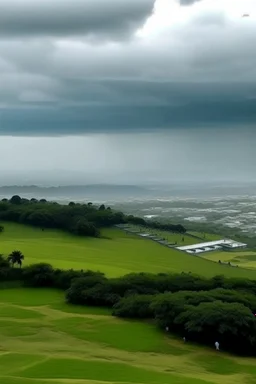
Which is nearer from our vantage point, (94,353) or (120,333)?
(94,353)

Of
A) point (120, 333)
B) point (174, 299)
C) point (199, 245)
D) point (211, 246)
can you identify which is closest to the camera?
point (120, 333)

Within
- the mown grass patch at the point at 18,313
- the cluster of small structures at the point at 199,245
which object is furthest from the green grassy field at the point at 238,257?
the mown grass patch at the point at 18,313

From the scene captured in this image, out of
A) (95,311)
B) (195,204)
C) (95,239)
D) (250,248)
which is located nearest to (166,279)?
(95,311)

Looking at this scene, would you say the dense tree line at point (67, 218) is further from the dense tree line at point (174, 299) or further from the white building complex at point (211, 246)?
the dense tree line at point (174, 299)

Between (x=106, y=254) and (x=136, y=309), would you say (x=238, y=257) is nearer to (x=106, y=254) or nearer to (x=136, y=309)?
(x=106, y=254)

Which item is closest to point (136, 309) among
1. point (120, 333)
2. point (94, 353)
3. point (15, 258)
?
point (120, 333)

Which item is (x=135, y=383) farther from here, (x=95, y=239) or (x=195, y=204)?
(x=195, y=204)
